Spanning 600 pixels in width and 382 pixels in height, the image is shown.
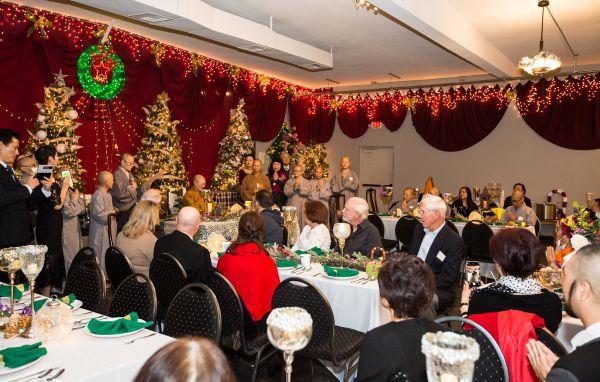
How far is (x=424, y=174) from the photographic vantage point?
40.3 ft

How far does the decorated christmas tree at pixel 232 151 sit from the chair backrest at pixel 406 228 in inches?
172

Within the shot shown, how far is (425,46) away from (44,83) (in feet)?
20.6

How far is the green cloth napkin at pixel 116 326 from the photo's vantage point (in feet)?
7.55

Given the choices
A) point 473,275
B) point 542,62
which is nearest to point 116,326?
point 473,275

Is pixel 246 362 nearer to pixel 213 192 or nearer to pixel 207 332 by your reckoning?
pixel 207 332

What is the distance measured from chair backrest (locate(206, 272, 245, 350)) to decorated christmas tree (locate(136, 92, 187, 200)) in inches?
210

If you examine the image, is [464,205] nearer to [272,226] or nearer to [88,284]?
[272,226]

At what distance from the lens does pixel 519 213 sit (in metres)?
7.58

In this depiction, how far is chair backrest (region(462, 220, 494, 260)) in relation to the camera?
253 inches

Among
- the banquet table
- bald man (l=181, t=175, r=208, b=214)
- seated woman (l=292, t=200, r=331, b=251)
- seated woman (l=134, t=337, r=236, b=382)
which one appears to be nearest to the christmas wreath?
bald man (l=181, t=175, r=208, b=214)

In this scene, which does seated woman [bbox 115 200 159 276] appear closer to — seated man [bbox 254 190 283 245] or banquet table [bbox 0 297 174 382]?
seated man [bbox 254 190 283 245]

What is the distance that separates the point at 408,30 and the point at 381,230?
10.3ft

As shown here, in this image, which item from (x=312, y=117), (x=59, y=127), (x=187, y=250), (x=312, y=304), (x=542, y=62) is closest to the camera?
(x=312, y=304)

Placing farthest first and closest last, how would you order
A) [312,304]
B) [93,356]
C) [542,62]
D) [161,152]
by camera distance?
[161,152]
[542,62]
[312,304]
[93,356]
